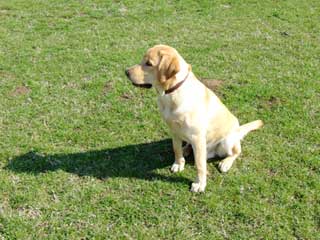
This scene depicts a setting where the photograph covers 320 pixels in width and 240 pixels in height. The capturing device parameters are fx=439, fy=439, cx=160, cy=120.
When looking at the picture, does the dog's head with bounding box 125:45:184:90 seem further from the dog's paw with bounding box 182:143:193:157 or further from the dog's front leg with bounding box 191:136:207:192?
the dog's paw with bounding box 182:143:193:157

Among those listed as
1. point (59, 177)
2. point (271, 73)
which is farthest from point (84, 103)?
point (271, 73)

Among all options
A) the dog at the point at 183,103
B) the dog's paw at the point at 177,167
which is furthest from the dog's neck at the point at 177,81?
the dog's paw at the point at 177,167

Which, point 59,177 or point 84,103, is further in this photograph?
point 84,103

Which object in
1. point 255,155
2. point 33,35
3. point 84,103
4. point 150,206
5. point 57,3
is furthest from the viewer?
point 57,3

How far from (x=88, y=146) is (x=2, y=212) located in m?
1.86

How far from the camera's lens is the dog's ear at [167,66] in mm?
5355

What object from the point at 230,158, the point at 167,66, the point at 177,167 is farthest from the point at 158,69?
the point at 230,158

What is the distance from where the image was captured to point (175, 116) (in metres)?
5.68

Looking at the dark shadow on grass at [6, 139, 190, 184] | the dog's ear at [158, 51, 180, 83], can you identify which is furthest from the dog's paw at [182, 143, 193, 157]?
the dog's ear at [158, 51, 180, 83]

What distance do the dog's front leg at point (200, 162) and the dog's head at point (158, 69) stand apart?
893 millimetres

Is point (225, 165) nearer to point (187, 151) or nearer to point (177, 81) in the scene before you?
point (187, 151)

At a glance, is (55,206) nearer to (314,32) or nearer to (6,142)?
(6,142)

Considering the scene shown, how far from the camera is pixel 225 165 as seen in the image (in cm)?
649

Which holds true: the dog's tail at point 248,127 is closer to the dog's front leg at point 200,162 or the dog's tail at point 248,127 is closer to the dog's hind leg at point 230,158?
the dog's hind leg at point 230,158
